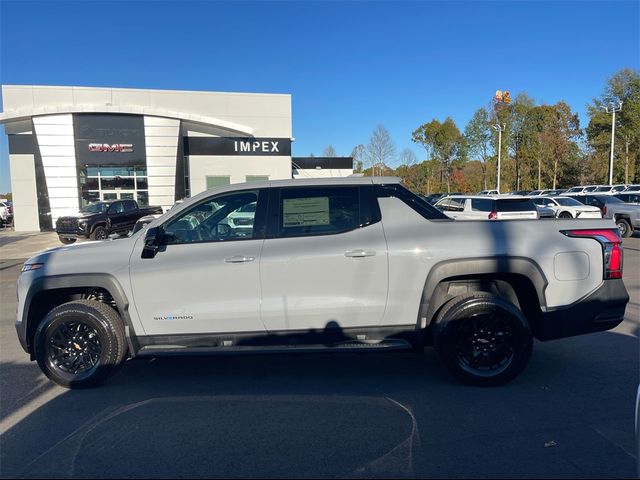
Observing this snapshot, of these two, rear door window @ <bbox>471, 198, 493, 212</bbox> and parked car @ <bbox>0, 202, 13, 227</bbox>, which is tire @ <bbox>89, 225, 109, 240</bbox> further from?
parked car @ <bbox>0, 202, 13, 227</bbox>

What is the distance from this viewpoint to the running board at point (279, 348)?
3924 millimetres

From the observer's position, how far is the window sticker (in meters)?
4.07

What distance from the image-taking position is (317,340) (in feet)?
13.1

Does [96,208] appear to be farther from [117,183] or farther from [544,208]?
[544,208]

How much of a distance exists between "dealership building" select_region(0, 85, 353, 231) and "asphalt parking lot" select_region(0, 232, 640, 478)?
21.1 m

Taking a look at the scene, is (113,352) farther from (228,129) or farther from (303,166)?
(303,166)

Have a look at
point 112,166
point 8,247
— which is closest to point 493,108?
point 112,166

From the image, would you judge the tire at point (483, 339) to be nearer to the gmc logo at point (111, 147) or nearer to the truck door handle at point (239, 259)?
the truck door handle at point (239, 259)

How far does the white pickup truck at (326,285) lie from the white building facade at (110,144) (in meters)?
21.5

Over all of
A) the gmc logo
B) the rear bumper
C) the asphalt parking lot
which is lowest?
the asphalt parking lot

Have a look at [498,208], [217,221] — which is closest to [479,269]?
[217,221]

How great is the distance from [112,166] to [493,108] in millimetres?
42552

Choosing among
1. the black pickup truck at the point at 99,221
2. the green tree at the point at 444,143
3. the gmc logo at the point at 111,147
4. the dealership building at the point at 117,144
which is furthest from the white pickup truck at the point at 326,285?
the green tree at the point at 444,143

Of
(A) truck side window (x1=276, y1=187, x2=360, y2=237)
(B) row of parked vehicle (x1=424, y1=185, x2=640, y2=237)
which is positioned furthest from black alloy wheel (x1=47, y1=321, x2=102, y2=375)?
(B) row of parked vehicle (x1=424, y1=185, x2=640, y2=237)
